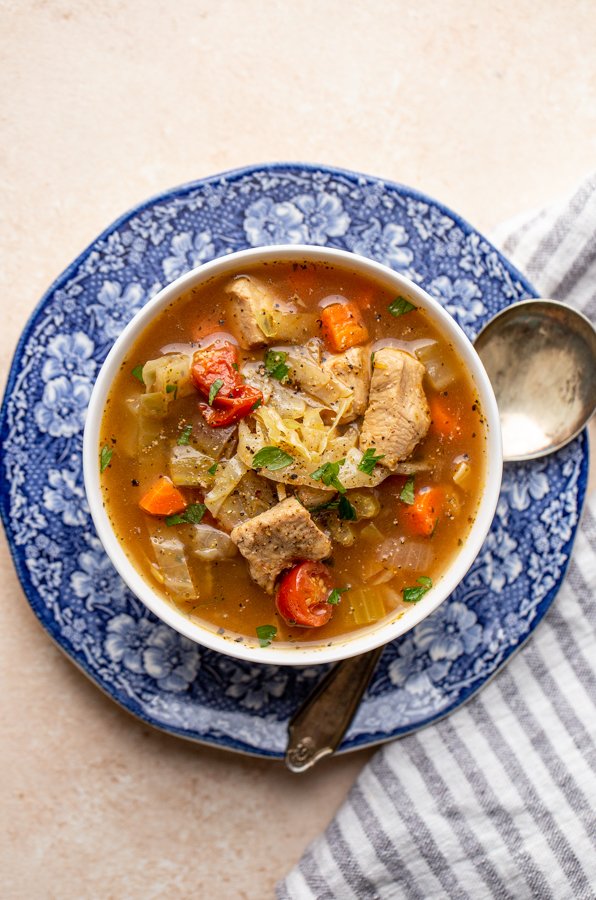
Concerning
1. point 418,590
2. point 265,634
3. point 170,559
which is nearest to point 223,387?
point 170,559

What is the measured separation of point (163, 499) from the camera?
10.5 ft

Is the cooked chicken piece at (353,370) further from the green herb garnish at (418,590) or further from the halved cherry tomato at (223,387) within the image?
the green herb garnish at (418,590)

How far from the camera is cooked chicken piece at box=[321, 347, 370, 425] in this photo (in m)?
3.21

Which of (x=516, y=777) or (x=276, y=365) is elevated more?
(x=276, y=365)

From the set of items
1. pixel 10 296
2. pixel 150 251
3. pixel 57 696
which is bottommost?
pixel 57 696

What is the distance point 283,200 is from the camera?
3.69 meters

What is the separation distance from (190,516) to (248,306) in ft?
2.79

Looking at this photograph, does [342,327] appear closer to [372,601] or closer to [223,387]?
[223,387]

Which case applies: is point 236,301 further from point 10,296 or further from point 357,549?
point 10,296

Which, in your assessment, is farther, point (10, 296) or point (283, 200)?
point (10, 296)

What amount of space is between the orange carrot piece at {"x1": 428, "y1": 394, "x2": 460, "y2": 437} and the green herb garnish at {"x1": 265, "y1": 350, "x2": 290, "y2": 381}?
61 cm

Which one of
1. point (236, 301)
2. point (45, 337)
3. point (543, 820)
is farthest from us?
point (543, 820)

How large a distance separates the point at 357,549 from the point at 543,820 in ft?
5.73

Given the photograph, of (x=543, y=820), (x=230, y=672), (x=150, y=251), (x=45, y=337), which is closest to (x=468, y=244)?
(x=150, y=251)
